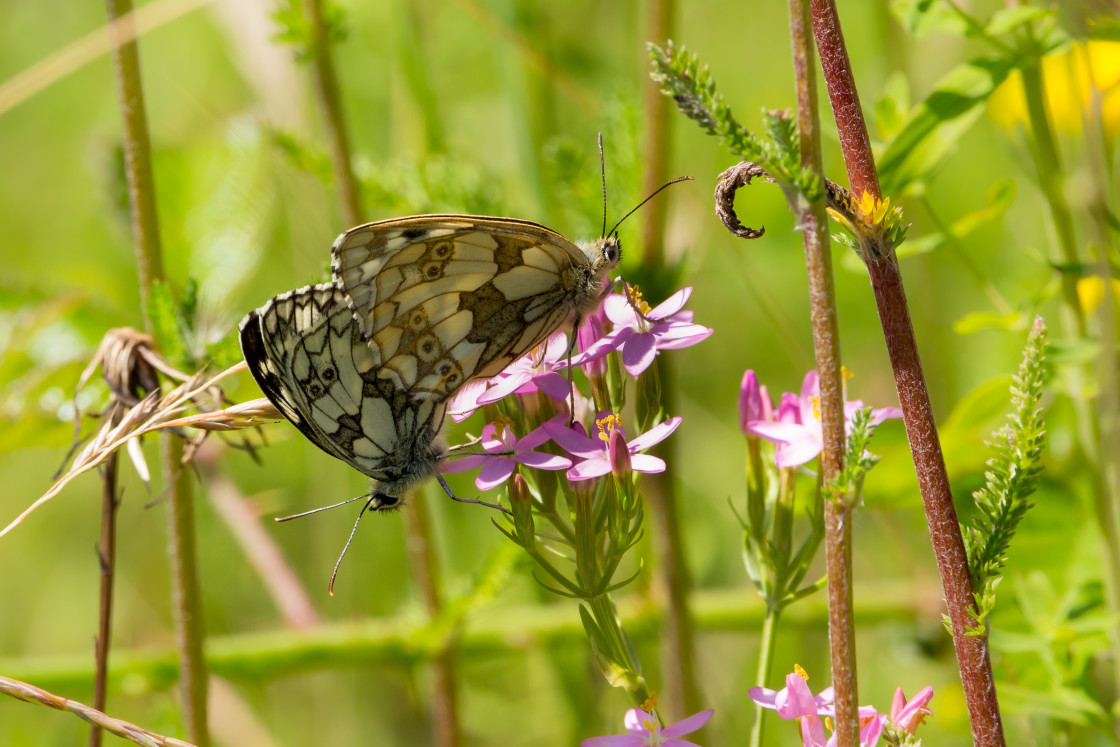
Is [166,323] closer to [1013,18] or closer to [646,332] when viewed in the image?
[646,332]

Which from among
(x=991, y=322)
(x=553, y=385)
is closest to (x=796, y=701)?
(x=553, y=385)

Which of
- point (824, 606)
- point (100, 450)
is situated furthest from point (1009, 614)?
point (100, 450)

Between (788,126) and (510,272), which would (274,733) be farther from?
(788,126)

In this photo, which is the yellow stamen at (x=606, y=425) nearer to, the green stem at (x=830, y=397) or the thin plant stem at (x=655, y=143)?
the green stem at (x=830, y=397)

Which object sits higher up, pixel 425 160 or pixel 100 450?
pixel 425 160

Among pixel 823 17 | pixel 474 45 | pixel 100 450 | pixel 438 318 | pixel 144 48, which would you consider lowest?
pixel 100 450

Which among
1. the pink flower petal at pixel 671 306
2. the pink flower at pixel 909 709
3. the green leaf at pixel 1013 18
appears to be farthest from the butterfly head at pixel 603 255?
the pink flower at pixel 909 709

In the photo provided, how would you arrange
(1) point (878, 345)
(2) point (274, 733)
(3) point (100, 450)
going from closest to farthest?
(3) point (100, 450), (2) point (274, 733), (1) point (878, 345)
